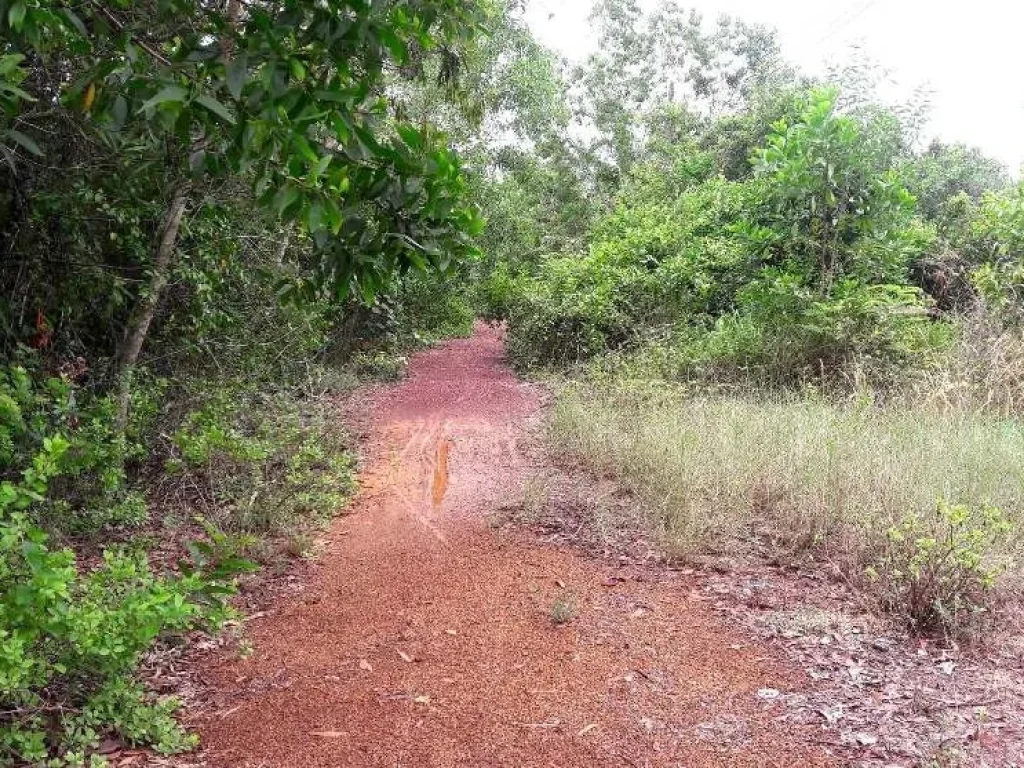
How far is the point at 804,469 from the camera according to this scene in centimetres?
534

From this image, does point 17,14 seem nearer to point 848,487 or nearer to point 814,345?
point 848,487

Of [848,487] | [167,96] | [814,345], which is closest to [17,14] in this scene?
[167,96]

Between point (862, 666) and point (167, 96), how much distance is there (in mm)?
3613

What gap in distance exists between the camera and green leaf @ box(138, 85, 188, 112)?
2129 mm

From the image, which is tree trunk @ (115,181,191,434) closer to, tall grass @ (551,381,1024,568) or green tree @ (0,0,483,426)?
green tree @ (0,0,483,426)

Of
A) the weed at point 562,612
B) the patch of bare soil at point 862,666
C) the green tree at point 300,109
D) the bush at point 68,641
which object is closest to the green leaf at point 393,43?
the green tree at point 300,109

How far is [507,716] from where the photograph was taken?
3.18m

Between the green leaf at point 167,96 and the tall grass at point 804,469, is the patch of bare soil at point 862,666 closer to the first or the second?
the tall grass at point 804,469

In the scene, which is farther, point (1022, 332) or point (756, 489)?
point (1022, 332)

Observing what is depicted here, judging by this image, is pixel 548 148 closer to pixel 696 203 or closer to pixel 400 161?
pixel 696 203

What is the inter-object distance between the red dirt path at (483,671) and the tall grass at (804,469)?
875 millimetres

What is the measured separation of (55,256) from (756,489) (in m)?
5.23

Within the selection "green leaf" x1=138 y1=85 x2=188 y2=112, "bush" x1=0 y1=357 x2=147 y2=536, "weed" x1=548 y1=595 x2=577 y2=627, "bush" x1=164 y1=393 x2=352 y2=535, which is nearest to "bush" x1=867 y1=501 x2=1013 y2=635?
"weed" x1=548 y1=595 x2=577 y2=627

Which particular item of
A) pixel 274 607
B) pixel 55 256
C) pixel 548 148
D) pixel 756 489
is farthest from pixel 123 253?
pixel 548 148
